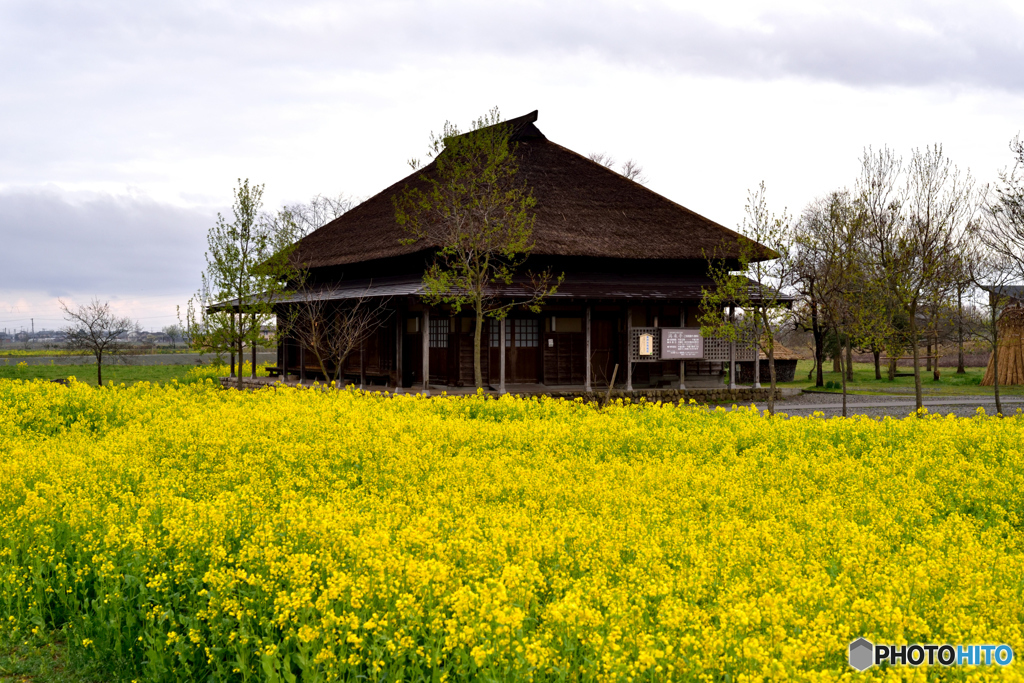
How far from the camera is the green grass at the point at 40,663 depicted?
4.60 m

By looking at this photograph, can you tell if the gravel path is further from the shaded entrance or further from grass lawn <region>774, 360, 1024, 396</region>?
grass lawn <region>774, 360, 1024, 396</region>

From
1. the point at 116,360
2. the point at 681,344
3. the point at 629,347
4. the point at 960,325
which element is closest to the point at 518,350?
the point at 629,347

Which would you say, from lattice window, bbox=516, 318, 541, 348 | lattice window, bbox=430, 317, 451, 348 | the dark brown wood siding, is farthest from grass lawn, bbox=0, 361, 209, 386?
the dark brown wood siding

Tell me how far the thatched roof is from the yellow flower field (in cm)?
1284

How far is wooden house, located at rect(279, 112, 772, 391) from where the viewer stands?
2073 cm

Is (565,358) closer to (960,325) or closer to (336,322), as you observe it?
(336,322)

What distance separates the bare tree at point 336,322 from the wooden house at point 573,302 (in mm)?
319

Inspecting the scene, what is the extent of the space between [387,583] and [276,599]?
584mm

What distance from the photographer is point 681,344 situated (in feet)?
70.3

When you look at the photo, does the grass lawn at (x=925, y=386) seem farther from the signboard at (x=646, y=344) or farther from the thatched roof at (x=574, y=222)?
the signboard at (x=646, y=344)

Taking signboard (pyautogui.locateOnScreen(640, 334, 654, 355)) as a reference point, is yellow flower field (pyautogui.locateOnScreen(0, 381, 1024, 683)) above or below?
below

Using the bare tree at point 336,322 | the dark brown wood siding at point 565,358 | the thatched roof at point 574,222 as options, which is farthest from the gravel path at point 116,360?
the dark brown wood siding at point 565,358

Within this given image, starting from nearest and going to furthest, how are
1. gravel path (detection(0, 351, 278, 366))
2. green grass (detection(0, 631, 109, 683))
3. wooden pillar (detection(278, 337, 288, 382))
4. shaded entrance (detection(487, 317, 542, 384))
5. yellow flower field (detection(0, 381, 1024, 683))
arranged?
yellow flower field (detection(0, 381, 1024, 683)), green grass (detection(0, 631, 109, 683)), shaded entrance (detection(487, 317, 542, 384)), wooden pillar (detection(278, 337, 288, 382)), gravel path (detection(0, 351, 278, 366))

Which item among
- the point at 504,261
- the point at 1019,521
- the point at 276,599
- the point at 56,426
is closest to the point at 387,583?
the point at 276,599
